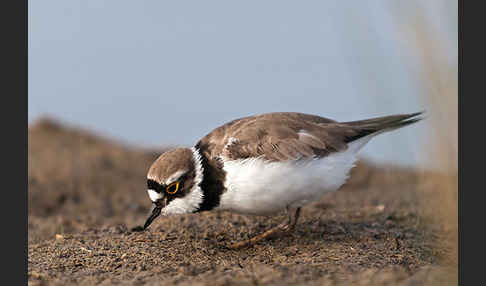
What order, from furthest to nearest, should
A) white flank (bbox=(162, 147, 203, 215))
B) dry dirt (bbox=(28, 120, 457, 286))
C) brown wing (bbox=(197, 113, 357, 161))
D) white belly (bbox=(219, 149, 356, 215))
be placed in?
white flank (bbox=(162, 147, 203, 215)) < brown wing (bbox=(197, 113, 357, 161)) < white belly (bbox=(219, 149, 356, 215)) < dry dirt (bbox=(28, 120, 457, 286))

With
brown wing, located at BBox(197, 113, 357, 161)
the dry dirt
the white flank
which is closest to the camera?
the dry dirt

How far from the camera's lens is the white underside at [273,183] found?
5273mm

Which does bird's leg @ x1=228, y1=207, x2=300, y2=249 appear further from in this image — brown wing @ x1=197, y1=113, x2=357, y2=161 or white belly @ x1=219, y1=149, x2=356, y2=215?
brown wing @ x1=197, y1=113, x2=357, y2=161

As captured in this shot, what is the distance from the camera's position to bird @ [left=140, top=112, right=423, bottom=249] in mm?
5305

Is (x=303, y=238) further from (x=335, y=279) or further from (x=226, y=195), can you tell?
(x=335, y=279)

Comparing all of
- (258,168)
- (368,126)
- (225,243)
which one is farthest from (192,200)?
(368,126)

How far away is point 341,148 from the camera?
5.68 meters

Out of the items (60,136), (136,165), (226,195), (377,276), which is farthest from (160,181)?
(60,136)

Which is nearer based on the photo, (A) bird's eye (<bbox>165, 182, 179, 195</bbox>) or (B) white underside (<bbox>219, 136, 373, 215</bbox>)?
(B) white underside (<bbox>219, 136, 373, 215</bbox>)

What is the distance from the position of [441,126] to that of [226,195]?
8.12 feet

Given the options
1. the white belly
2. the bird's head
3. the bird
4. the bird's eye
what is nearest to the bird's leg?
the bird

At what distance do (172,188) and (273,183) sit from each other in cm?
108

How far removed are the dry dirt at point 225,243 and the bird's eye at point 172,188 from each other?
59 centimetres

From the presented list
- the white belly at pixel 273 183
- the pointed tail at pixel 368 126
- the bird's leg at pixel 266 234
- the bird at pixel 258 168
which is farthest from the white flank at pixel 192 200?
the pointed tail at pixel 368 126
